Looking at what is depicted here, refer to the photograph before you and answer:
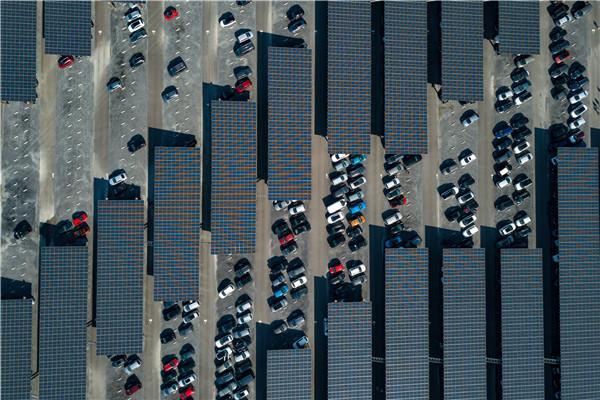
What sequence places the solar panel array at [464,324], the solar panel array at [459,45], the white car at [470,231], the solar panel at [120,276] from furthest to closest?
the white car at [470,231] < the solar panel array at [459,45] < the solar panel array at [464,324] < the solar panel at [120,276]

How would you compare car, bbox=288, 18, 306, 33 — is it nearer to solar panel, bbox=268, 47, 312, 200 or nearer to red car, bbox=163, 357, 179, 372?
solar panel, bbox=268, 47, 312, 200

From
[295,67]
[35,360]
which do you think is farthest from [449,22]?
[35,360]

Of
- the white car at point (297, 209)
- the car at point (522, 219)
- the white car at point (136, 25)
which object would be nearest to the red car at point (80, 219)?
the white car at point (136, 25)

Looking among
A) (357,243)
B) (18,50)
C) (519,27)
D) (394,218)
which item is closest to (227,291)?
(357,243)

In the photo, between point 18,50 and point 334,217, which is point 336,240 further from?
point 18,50

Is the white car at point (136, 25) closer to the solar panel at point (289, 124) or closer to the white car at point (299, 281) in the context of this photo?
the solar panel at point (289, 124)
